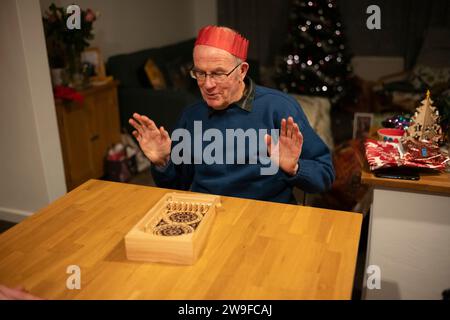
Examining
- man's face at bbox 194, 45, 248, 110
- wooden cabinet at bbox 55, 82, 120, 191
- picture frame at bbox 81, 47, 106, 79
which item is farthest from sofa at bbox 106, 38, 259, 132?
man's face at bbox 194, 45, 248, 110

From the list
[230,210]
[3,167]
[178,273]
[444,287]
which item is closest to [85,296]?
[178,273]

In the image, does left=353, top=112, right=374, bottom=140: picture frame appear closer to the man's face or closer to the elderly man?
the elderly man

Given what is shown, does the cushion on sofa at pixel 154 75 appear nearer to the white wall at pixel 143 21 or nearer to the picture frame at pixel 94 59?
the white wall at pixel 143 21

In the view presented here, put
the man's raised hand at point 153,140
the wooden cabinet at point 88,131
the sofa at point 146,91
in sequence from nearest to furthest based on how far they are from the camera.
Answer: the man's raised hand at point 153,140 → the wooden cabinet at point 88,131 → the sofa at point 146,91

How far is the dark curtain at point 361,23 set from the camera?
17.5 feet

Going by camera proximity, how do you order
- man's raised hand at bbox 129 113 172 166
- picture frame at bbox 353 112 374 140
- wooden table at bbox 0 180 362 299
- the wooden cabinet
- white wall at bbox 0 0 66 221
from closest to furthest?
wooden table at bbox 0 180 362 299 → man's raised hand at bbox 129 113 172 166 → white wall at bbox 0 0 66 221 → picture frame at bbox 353 112 374 140 → the wooden cabinet

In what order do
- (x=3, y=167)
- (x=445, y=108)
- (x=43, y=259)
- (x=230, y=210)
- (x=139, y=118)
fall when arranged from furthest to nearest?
(x=3, y=167) < (x=445, y=108) < (x=139, y=118) < (x=230, y=210) < (x=43, y=259)

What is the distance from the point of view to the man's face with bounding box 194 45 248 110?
1.54 m

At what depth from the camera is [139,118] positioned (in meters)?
1.45

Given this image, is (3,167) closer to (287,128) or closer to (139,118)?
(139,118)

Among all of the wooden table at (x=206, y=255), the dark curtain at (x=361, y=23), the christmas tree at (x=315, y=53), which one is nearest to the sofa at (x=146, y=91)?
the christmas tree at (x=315, y=53)

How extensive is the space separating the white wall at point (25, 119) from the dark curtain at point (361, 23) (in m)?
3.83

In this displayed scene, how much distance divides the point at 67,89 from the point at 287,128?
7.49 ft

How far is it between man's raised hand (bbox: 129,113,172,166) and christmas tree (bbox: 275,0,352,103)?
354 centimetres
